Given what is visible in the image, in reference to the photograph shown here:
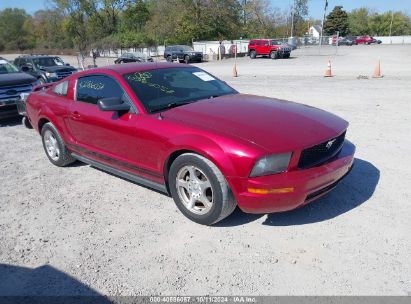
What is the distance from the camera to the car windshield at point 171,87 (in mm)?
4223

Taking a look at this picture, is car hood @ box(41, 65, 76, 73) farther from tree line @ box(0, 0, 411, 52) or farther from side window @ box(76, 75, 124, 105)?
tree line @ box(0, 0, 411, 52)

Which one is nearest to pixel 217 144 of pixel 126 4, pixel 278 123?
pixel 278 123

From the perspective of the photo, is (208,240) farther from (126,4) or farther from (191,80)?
(126,4)

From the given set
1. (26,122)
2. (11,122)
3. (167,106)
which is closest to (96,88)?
(167,106)

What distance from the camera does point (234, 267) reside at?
10.2 feet

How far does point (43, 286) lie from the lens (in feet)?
9.83

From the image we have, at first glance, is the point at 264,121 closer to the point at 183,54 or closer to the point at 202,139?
the point at 202,139

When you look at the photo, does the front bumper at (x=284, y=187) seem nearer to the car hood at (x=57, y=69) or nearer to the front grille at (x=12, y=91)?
the front grille at (x=12, y=91)

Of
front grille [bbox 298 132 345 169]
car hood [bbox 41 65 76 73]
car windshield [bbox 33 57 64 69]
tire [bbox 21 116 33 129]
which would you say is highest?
car windshield [bbox 33 57 64 69]

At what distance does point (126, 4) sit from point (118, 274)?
77.6m

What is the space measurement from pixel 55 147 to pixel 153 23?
55464mm

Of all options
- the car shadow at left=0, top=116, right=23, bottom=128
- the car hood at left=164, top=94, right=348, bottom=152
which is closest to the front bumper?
the car hood at left=164, top=94, right=348, bottom=152

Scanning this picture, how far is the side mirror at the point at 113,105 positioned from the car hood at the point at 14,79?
6.48 meters

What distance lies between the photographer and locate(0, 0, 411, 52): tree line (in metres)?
53.1
